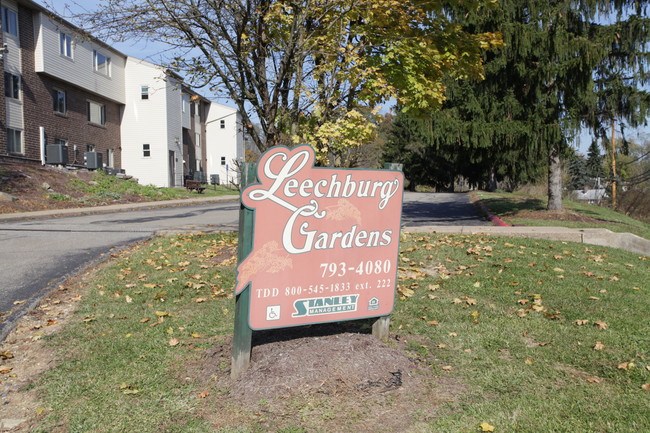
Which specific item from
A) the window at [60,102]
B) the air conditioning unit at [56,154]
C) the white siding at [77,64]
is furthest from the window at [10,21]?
the air conditioning unit at [56,154]

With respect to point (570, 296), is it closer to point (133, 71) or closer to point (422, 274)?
point (422, 274)

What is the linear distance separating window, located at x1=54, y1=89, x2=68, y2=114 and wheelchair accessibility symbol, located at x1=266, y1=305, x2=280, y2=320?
91.6ft

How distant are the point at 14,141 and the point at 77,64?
21.6 feet

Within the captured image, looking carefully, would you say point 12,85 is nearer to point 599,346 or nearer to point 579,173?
point 599,346

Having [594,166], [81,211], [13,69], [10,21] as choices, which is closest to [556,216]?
[81,211]

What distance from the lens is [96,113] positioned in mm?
31625

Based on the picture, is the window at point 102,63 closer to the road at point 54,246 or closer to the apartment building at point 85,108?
the apartment building at point 85,108

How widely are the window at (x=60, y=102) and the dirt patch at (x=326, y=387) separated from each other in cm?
2751

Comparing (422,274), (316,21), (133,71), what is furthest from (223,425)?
(133,71)

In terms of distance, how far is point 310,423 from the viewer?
3494 mm

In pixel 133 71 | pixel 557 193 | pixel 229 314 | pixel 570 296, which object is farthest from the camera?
pixel 133 71

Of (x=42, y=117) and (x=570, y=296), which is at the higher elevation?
(x=42, y=117)

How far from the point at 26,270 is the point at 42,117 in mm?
21448

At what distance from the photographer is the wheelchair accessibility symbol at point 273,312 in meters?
4.11
